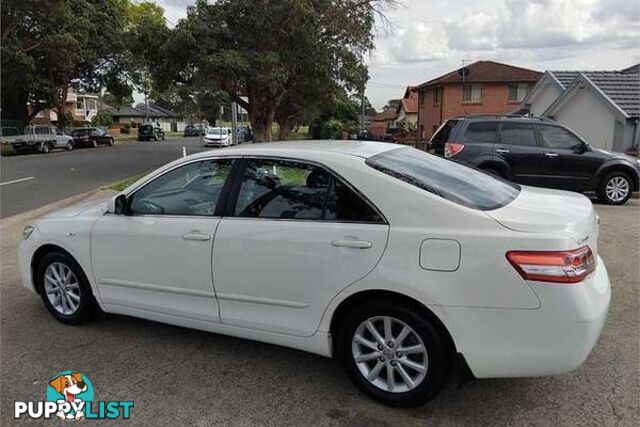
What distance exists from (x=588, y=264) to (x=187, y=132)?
69618 mm

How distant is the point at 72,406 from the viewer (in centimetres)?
323

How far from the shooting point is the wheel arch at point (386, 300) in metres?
2.95

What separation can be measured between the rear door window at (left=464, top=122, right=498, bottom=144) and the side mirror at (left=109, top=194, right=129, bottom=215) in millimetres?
8184

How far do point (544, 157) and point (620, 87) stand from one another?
7.82 metres

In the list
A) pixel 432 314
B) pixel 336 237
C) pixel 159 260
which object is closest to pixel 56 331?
pixel 159 260

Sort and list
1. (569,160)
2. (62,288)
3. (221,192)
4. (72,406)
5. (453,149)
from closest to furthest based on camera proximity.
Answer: (72,406), (221,192), (62,288), (569,160), (453,149)

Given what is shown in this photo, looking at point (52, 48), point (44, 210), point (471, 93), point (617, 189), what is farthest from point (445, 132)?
point (471, 93)

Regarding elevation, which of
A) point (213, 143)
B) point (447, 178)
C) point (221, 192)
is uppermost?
point (213, 143)

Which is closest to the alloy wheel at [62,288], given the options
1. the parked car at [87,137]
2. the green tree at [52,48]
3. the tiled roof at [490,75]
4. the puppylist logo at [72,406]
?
the puppylist logo at [72,406]

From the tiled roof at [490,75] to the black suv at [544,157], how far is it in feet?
86.8

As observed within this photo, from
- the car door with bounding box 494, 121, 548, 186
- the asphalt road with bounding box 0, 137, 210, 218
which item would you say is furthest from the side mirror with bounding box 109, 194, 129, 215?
the car door with bounding box 494, 121, 548, 186

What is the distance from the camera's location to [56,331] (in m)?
4.29

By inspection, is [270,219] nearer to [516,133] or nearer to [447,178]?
[447,178]

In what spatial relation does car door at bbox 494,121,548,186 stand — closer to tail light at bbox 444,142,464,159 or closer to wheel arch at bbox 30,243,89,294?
tail light at bbox 444,142,464,159
